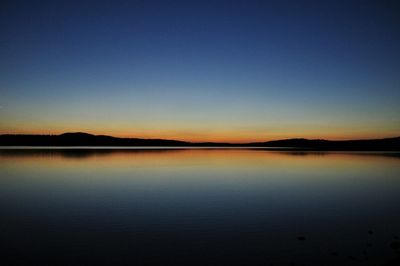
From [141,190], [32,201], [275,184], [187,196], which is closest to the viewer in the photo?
[32,201]

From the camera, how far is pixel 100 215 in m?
19.3

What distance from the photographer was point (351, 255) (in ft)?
41.1

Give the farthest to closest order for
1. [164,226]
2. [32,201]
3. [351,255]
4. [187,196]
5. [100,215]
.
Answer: [187,196], [32,201], [100,215], [164,226], [351,255]

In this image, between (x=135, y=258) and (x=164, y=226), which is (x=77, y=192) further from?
(x=135, y=258)

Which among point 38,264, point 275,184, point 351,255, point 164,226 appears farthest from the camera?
point 275,184

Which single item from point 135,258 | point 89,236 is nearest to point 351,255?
point 135,258

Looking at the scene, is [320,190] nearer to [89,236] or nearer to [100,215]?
[100,215]

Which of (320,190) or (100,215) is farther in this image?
(320,190)

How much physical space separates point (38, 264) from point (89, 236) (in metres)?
3.36

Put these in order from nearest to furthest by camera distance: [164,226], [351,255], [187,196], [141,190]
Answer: [351,255] → [164,226] → [187,196] → [141,190]

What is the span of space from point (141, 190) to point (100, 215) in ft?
34.0

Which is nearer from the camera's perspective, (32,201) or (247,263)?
(247,263)

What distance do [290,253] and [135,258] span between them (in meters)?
6.22

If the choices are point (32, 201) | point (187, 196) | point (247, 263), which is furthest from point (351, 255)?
point (32, 201)
